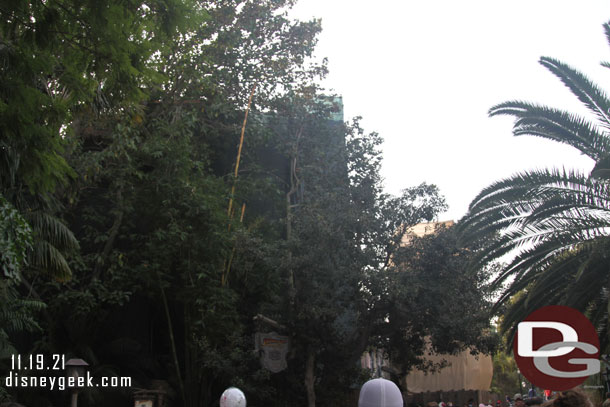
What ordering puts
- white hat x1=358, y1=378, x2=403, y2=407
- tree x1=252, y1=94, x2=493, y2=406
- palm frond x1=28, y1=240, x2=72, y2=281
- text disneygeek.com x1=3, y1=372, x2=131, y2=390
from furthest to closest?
1. tree x1=252, y1=94, x2=493, y2=406
2. text disneygeek.com x1=3, y1=372, x2=131, y2=390
3. palm frond x1=28, y1=240, x2=72, y2=281
4. white hat x1=358, y1=378, x2=403, y2=407

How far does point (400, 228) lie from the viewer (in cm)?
1627

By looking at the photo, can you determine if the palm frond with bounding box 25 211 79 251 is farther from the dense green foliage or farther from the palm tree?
the palm tree

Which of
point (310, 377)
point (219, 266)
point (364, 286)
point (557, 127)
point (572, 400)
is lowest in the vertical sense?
point (310, 377)

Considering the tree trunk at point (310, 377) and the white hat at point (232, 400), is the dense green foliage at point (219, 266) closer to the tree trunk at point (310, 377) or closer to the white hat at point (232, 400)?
the tree trunk at point (310, 377)

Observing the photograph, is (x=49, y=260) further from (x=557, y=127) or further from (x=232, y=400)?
(x=557, y=127)

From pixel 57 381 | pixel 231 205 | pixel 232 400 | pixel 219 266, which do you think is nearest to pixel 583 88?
pixel 232 400

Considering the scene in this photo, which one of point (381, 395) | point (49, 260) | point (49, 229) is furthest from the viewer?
point (49, 229)

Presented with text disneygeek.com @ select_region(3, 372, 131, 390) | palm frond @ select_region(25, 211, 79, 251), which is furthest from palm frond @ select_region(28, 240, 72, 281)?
text disneygeek.com @ select_region(3, 372, 131, 390)

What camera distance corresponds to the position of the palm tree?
10164mm

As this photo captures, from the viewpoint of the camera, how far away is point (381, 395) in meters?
4.48

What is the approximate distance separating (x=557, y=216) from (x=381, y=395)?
7352 millimetres

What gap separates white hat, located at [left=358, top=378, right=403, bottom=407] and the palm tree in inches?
253

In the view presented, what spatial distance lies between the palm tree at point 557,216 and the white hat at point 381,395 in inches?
253

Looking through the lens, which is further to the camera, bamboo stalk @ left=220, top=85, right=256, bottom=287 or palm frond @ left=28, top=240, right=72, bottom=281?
bamboo stalk @ left=220, top=85, right=256, bottom=287
